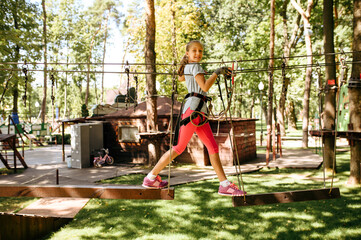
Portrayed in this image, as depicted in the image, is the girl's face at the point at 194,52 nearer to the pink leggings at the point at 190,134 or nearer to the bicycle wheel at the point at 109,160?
the pink leggings at the point at 190,134

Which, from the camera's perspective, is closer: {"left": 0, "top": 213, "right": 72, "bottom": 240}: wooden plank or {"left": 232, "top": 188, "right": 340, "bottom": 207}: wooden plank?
{"left": 232, "top": 188, "right": 340, "bottom": 207}: wooden plank

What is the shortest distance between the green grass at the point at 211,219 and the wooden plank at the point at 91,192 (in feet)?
8.26

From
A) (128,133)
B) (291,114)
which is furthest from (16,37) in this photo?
(291,114)

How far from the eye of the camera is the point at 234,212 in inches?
313

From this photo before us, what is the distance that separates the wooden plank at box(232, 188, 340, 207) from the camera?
416 centimetres

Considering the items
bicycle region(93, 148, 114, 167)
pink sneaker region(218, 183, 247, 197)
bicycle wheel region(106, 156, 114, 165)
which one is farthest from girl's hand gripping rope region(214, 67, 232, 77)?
bicycle wheel region(106, 156, 114, 165)

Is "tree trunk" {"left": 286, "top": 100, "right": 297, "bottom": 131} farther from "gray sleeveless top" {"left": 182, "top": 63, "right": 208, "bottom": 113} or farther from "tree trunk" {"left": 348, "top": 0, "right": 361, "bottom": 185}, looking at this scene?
"gray sleeveless top" {"left": 182, "top": 63, "right": 208, "bottom": 113}

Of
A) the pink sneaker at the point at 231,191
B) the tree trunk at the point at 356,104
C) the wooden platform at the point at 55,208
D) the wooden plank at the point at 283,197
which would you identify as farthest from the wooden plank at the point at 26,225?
the tree trunk at the point at 356,104

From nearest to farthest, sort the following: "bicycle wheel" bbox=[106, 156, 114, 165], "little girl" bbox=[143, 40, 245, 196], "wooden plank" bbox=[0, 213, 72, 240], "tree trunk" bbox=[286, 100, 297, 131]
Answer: "little girl" bbox=[143, 40, 245, 196]
"wooden plank" bbox=[0, 213, 72, 240]
"bicycle wheel" bbox=[106, 156, 114, 165]
"tree trunk" bbox=[286, 100, 297, 131]

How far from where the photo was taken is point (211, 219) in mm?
7422

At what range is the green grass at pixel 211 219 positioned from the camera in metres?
6.64

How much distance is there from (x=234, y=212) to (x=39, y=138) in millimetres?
26428

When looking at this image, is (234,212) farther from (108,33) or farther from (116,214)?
(108,33)

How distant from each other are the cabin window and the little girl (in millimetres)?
12033
